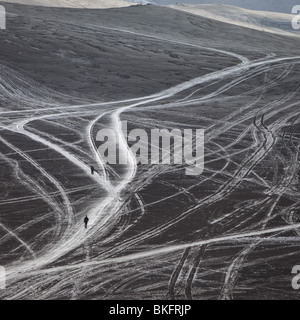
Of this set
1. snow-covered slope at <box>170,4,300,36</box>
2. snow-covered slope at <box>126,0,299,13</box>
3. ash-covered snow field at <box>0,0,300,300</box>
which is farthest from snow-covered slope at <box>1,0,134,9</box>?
snow-covered slope at <box>126,0,299,13</box>

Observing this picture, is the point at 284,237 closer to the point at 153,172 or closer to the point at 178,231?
the point at 178,231

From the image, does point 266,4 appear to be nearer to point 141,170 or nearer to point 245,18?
point 245,18

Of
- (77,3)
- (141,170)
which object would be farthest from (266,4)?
(141,170)

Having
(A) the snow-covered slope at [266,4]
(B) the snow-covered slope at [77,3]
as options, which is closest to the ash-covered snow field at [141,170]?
(B) the snow-covered slope at [77,3]

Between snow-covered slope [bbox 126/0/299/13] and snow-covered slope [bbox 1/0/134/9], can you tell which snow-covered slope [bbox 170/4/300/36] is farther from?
snow-covered slope [bbox 126/0/299/13]

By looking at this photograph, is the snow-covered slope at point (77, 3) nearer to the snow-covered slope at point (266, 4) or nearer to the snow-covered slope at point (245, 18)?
the snow-covered slope at point (245, 18)

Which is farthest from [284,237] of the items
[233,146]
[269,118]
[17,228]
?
[269,118]
